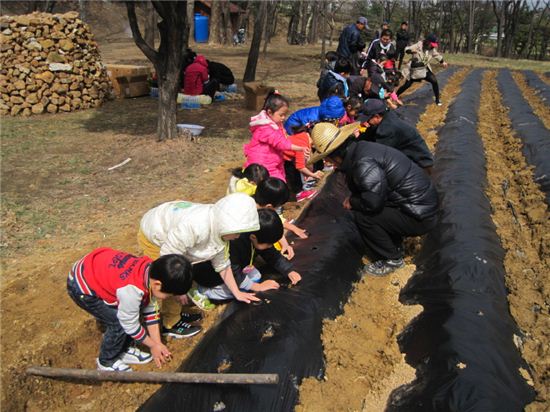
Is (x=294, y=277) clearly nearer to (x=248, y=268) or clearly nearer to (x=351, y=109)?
(x=248, y=268)

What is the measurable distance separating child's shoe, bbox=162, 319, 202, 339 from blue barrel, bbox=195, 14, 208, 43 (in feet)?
102

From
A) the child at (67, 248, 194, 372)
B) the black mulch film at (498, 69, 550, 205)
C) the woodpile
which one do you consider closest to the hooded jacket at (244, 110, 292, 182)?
the child at (67, 248, 194, 372)

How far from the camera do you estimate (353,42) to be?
362 inches

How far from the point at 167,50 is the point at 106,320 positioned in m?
5.17

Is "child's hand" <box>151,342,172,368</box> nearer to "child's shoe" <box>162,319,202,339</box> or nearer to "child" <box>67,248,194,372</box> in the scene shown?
"child" <box>67,248,194,372</box>

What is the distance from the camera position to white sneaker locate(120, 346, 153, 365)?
288 centimetres

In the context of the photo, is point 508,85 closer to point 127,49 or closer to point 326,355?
point 326,355

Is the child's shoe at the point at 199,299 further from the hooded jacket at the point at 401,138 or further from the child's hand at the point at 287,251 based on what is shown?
the hooded jacket at the point at 401,138

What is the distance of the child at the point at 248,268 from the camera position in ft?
9.82

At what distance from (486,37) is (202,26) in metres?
30.4

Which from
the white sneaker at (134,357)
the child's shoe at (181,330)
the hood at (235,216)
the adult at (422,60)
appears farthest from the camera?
the adult at (422,60)

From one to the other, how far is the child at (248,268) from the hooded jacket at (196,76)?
724 cm

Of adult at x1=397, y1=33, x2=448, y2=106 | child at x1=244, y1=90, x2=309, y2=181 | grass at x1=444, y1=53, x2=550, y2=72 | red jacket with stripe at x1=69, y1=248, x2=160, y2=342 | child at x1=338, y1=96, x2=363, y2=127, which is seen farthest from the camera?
grass at x1=444, y1=53, x2=550, y2=72

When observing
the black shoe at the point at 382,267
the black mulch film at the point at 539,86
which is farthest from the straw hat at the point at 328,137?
the black mulch film at the point at 539,86
